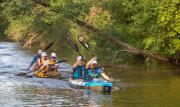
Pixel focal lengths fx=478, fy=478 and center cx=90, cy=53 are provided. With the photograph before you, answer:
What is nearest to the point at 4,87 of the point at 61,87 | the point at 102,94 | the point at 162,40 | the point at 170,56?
the point at 61,87

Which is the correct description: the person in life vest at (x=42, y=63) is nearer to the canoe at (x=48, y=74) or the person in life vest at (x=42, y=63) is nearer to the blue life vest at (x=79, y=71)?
the canoe at (x=48, y=74)

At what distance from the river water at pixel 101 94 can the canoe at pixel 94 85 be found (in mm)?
369

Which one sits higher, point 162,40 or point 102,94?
point 162,40

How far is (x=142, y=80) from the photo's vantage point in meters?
27.7

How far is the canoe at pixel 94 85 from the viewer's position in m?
22.7

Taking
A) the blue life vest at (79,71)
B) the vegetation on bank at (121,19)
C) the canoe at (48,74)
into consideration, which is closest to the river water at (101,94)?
the canoe at (48,74)

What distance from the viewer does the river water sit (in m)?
19.9

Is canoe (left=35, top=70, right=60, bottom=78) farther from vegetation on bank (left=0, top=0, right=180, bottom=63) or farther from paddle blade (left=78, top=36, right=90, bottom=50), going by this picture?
vegetation on bank (left=0, top=0, right=180, bottom=63)

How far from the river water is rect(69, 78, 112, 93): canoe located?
37 centimetres

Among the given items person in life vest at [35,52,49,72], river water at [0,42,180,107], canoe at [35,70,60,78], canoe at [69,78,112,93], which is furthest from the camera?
person in life vest at [35,52,49,72]

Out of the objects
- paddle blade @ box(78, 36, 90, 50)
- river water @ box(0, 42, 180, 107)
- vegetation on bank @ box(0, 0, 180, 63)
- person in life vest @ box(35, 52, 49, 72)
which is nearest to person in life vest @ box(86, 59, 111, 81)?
river water @ box(0, 42, 180, 107)

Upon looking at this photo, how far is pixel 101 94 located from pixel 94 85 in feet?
3.19

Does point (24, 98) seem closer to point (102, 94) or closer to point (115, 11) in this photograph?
point (102, 94)

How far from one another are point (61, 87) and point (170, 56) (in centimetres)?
991
